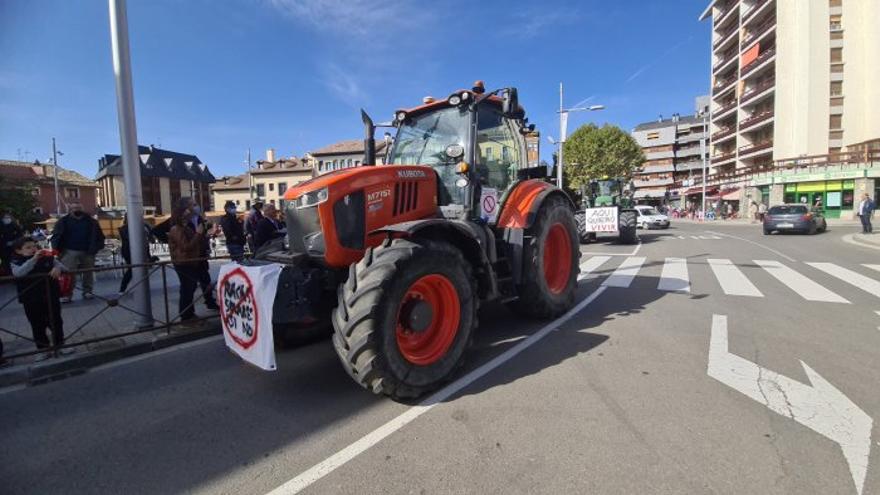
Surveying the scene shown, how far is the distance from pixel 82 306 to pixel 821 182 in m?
43.1

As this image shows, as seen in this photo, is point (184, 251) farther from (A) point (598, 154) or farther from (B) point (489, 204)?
(A) point (598, 154)

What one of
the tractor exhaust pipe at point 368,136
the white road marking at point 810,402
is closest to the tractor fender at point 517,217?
the tractor exhaust pipe at point 368,136

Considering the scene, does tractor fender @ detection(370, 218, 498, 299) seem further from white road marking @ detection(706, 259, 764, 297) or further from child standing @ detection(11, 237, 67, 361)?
white road marking @ detection(706, 259, 764, 297)

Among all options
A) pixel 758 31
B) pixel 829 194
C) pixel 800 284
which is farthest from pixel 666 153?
pixel 800 284

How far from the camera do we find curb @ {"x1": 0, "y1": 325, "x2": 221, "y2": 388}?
414 centimetres

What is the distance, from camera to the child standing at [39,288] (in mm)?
4574

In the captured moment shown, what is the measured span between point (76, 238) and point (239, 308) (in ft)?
16.7

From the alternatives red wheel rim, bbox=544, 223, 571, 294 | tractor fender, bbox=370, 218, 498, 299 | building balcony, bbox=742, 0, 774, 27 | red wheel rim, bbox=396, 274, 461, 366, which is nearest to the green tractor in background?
red wheel rim, bbox=544, 223, 571, 294

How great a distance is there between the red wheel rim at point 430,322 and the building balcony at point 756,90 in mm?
48314

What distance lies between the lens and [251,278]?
10.9ft

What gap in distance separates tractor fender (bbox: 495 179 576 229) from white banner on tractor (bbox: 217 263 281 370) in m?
2.60

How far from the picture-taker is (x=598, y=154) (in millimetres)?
44125

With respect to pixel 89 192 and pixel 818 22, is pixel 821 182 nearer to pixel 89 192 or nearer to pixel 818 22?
pixel 818 22

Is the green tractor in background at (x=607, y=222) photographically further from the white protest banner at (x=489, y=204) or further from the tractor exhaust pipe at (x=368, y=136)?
the tractor exhaust pipe at (x=368, y=136)
